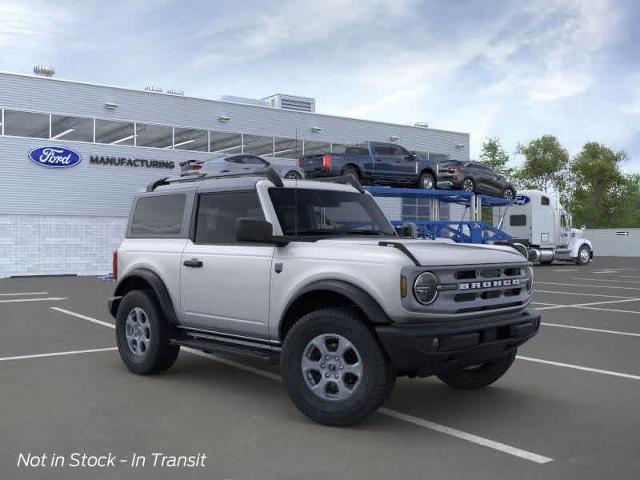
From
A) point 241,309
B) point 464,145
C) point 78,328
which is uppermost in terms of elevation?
point 464,145

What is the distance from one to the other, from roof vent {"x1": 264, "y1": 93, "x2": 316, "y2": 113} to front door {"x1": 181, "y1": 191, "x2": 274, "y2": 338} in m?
28.1

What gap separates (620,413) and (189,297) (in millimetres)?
3860

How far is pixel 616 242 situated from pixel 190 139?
1414 inches

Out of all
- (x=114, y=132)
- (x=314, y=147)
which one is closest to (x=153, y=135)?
(x=114, y=132)

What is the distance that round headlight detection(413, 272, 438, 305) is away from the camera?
4863 mm

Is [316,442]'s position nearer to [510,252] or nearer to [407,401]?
[407,401]

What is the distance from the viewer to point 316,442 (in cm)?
468

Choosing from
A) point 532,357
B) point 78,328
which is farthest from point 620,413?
point 78,328

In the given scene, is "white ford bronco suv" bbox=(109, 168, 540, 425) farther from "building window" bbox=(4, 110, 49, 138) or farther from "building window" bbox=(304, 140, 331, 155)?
"building window" bbox=(304, 140, 331, 155)

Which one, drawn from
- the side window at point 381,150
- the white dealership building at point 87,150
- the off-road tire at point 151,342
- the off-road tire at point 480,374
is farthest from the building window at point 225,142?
the off-road tire at point 480,374

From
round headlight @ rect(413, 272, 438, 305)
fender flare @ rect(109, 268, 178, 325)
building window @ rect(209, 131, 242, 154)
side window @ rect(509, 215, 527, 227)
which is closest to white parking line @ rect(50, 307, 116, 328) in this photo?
fender flare @ rect(109, 268, 178, 325)

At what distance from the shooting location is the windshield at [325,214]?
6.00 metres

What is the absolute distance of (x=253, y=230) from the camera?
210 inches

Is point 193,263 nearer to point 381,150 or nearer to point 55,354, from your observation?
point 55,354
